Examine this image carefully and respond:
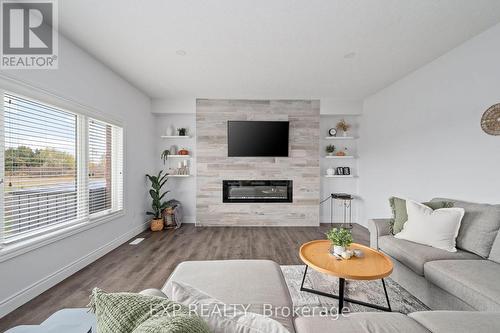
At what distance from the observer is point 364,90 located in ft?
12.9

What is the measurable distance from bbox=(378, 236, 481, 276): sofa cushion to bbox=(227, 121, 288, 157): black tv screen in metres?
2.66

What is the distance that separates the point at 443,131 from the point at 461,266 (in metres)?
1.78

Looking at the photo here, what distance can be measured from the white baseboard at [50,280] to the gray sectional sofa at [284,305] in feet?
5.29

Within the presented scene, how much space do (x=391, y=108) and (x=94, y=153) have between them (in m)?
4.86

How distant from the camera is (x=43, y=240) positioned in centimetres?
209

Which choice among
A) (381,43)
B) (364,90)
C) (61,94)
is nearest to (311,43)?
(381,43)

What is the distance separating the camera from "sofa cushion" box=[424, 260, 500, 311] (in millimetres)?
1377

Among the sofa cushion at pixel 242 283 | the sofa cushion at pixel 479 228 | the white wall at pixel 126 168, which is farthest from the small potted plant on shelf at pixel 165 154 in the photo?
the sofa cushion at pixel 479 228

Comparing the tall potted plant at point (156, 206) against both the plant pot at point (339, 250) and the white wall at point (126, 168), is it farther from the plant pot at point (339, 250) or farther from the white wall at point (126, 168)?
the plant pot at point (339, 250)

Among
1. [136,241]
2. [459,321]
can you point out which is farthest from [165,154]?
[459,321]

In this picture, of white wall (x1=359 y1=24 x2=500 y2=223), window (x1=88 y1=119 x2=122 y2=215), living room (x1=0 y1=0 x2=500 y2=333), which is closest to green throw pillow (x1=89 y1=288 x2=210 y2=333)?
living room (x1=0 y1=0 x2=500 y2=333)

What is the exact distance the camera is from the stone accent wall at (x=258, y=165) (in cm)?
442

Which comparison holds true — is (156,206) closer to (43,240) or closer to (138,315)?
(43,240)

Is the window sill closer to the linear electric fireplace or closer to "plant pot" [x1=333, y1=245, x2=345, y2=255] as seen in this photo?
the linear electric fireplace
